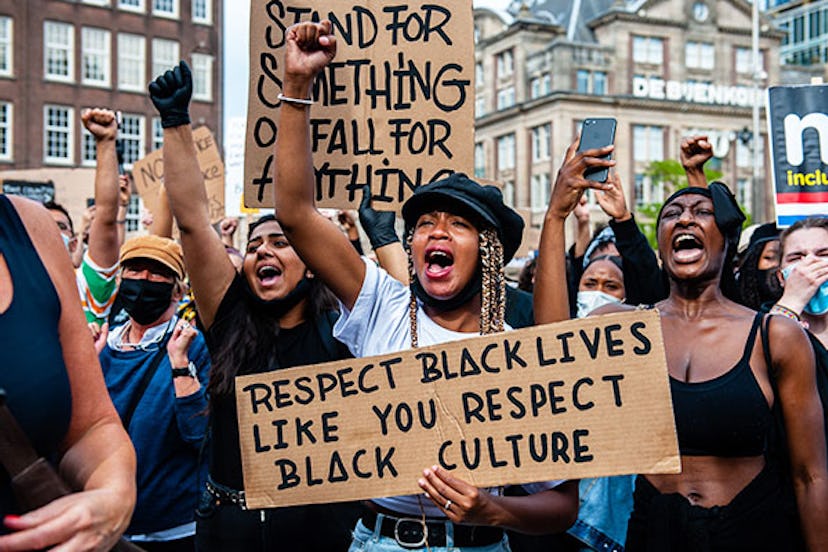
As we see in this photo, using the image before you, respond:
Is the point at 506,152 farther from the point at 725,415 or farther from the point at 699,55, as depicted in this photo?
the point at 725,415

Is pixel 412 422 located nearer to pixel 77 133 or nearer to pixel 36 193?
pixel 36 193

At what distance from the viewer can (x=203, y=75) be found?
143 ft

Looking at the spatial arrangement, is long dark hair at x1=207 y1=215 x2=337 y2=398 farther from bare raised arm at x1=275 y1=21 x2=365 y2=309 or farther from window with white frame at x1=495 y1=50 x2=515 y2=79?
window with white frame at x1=495 y1=50 x2=515 y2=79

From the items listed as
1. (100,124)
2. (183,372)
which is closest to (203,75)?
(100,124)

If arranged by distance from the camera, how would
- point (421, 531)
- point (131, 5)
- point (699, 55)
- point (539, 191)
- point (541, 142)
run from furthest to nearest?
1. point (699, 55)
2. point (539, 191)
3. point (541, 142)
4. point (131, 5)
5. point (421, 531)

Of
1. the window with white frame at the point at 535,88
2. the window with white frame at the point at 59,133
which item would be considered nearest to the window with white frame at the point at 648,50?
the window with white frame at the point at 535,88

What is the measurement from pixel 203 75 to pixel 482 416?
1687 inches

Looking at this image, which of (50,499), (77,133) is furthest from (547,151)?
(50,499)

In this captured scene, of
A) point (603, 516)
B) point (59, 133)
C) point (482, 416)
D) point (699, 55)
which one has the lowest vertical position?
point (603, 516)

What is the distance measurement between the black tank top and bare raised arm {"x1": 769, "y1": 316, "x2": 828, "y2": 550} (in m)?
0.08

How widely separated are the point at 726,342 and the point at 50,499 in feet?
7.66

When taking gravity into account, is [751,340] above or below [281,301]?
below

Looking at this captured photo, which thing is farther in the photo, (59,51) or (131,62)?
(131,62)

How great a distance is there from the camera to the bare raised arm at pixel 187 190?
3.45 meters
